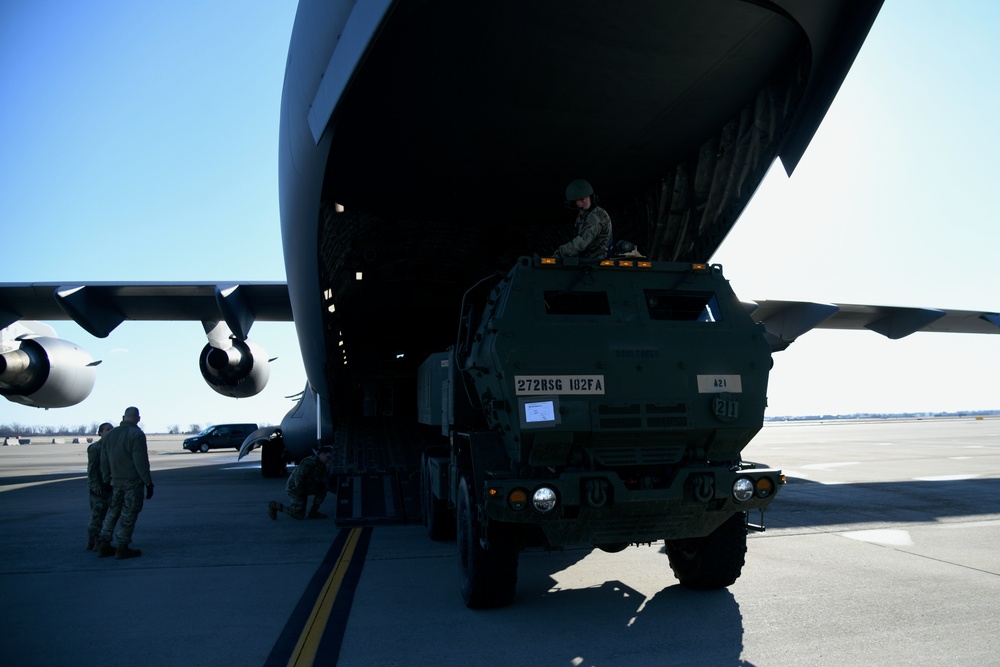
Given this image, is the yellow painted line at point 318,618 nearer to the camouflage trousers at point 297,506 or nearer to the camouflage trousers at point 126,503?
the camouflage trousers at point 126,503

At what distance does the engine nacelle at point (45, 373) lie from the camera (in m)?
14.6

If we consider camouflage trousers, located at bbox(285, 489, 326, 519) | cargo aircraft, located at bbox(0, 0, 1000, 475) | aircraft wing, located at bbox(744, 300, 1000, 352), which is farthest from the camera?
aircraft wing, located at bbox(744, 300, 1000, 352)

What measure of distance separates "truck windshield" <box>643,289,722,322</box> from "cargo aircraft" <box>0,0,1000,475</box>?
225 cm

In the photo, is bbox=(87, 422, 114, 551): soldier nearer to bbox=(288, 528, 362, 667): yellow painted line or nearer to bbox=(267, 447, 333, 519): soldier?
bbox=(267, 447, 333, 519): soldier

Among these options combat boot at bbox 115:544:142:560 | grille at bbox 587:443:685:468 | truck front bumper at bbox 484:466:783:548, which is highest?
grille at bbox 587:443:685:468

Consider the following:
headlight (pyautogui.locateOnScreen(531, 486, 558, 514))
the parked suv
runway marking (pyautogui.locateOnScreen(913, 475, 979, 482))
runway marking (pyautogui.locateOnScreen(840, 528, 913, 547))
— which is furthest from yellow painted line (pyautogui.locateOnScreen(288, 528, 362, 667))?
the parked suv

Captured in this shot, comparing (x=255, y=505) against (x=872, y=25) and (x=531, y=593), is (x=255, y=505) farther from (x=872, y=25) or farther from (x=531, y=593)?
(x=872, y=25)

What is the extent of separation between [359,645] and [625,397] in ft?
7.52

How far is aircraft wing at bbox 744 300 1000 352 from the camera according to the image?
14.3m

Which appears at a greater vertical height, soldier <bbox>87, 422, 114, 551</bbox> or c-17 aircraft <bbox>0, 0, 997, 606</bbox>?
c-17 aircraft <bbox>0, 0, 997, 606</bbox>


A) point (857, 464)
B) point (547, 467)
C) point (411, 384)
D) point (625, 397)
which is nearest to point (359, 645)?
point (547, 467)

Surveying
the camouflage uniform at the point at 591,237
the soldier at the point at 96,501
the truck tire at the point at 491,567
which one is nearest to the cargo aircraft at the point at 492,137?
the camouflage uniform at the point at 591,237

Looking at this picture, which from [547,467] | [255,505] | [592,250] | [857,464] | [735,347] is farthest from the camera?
[857,464]

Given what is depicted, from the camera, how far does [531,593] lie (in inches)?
210
